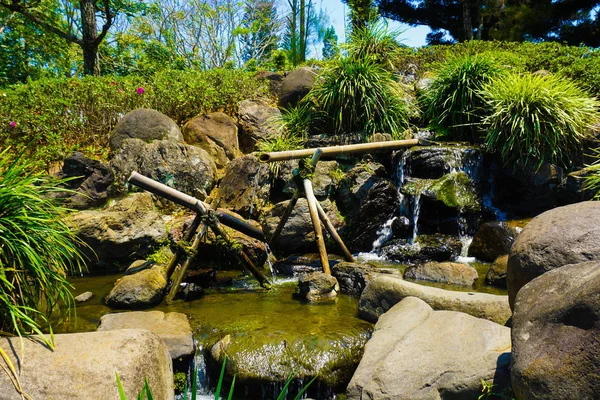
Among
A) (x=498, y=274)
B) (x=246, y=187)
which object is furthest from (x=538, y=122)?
(x=246, y=187)

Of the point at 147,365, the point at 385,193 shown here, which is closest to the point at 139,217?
the point at 385,193

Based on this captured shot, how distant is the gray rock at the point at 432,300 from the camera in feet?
Answer: 16.7

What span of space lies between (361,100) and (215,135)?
383 cm

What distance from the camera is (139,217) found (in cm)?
888

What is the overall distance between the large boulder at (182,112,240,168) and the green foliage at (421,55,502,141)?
16.6 feet

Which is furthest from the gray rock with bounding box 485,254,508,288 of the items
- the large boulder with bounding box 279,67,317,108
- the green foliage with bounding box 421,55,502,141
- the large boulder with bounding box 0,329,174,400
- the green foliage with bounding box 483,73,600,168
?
the large boulder with bounding box 279,67,317,108

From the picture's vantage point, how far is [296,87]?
13477 millimetres

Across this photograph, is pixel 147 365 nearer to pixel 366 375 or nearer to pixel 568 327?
pixel 366 375

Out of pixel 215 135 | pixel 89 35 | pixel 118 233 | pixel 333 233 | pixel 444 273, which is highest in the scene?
pixel 89 35

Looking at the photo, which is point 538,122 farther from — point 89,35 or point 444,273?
point 89,35

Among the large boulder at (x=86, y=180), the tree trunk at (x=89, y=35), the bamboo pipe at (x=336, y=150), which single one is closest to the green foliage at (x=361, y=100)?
the bamboo pipe at (x=336, y=150)

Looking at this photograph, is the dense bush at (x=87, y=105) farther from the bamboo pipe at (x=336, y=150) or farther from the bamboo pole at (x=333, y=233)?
the bamboo pole at (x=333, y=233)

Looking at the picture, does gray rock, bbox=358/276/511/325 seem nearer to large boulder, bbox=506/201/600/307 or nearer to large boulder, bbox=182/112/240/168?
large boulder, bbox=506/201/600/307

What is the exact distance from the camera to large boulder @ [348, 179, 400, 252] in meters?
9.31
